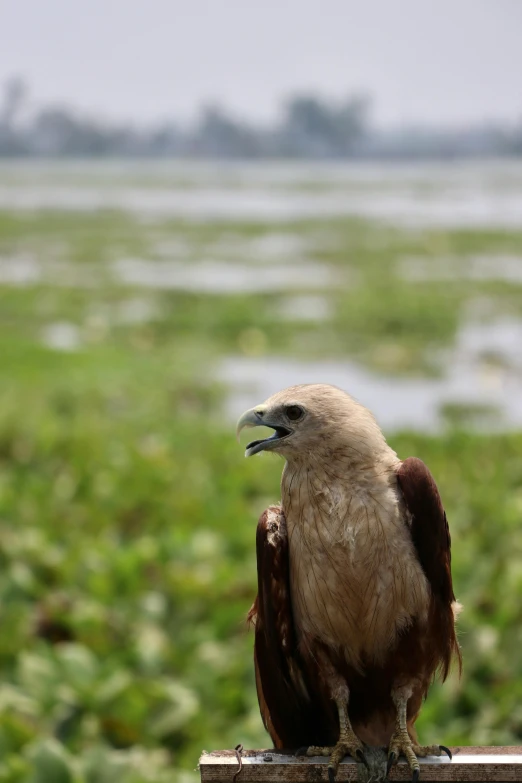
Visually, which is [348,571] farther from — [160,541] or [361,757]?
[160,541]

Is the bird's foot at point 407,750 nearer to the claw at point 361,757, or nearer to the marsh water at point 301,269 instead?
the claw at point 361,757

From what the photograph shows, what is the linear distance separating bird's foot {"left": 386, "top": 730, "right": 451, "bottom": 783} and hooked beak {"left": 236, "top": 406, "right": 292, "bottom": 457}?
2.45 feet

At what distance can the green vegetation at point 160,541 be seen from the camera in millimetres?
4660

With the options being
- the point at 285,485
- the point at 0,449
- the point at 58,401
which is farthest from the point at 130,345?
the point at 285,485

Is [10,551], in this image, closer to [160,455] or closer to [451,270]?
[160,455]

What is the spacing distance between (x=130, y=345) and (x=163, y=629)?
27.7 ft

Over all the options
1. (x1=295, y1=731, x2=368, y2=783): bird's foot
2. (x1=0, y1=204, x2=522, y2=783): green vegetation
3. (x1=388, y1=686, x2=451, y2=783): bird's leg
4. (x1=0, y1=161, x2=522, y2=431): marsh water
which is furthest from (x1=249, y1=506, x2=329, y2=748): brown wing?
(x1=0, y1=161, x2=522, y2=431): marsh water

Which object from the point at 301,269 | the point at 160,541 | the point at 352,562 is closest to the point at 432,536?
the point at 352,562

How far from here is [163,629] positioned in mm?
5570

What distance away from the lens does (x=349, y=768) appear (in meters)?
2.42

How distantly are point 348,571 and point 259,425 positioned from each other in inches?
16.3

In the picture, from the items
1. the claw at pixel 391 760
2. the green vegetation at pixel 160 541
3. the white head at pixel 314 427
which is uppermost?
the white head at pixel 314 427

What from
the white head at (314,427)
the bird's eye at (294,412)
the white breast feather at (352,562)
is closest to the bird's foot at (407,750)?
the white breast feather at (352,562)

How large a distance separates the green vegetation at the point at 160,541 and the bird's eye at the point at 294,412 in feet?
2.94
